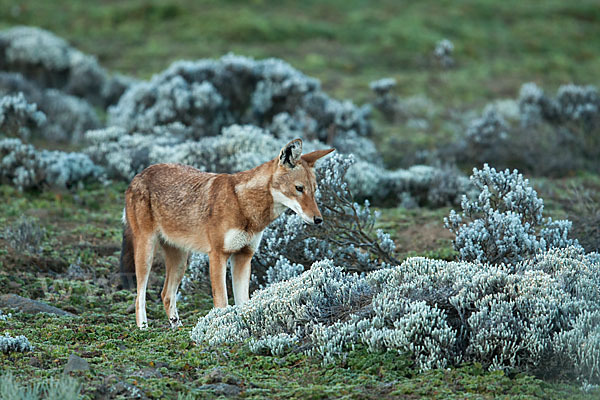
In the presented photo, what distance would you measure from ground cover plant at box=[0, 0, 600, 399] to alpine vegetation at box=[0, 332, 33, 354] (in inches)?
0.5

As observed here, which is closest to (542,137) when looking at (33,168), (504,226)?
(504,226)

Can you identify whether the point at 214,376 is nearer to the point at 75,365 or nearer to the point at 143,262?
the point at 75,365

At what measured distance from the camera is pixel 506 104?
1970 centimetres

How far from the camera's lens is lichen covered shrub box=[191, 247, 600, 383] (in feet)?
18.0

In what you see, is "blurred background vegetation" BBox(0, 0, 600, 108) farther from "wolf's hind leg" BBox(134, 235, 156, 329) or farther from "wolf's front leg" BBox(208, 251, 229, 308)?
"wolf's front leg" BBox(208, 251, 229, 308)

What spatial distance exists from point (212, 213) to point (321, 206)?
1.66 meters

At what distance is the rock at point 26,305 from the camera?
7348 millimetres

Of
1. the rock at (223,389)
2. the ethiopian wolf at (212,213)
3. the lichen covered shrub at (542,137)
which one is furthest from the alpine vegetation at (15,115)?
the rock at (223,389)

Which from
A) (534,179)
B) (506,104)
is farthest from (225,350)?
(506,104)

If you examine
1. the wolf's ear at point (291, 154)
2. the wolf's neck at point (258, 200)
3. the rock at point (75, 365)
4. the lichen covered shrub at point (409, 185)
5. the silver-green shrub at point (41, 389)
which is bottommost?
the lichen covered shrub at point (409, 185)

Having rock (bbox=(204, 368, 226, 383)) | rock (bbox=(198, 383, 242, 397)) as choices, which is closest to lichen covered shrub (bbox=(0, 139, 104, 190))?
rock (bbox=(204, 368, 226, 383))

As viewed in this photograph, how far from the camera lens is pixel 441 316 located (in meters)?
5.82

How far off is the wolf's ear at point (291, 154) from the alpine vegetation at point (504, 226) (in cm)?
Answer: 191

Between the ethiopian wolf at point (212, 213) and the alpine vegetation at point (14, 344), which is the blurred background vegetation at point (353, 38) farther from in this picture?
the alpine vegetation at point (14, 344)
